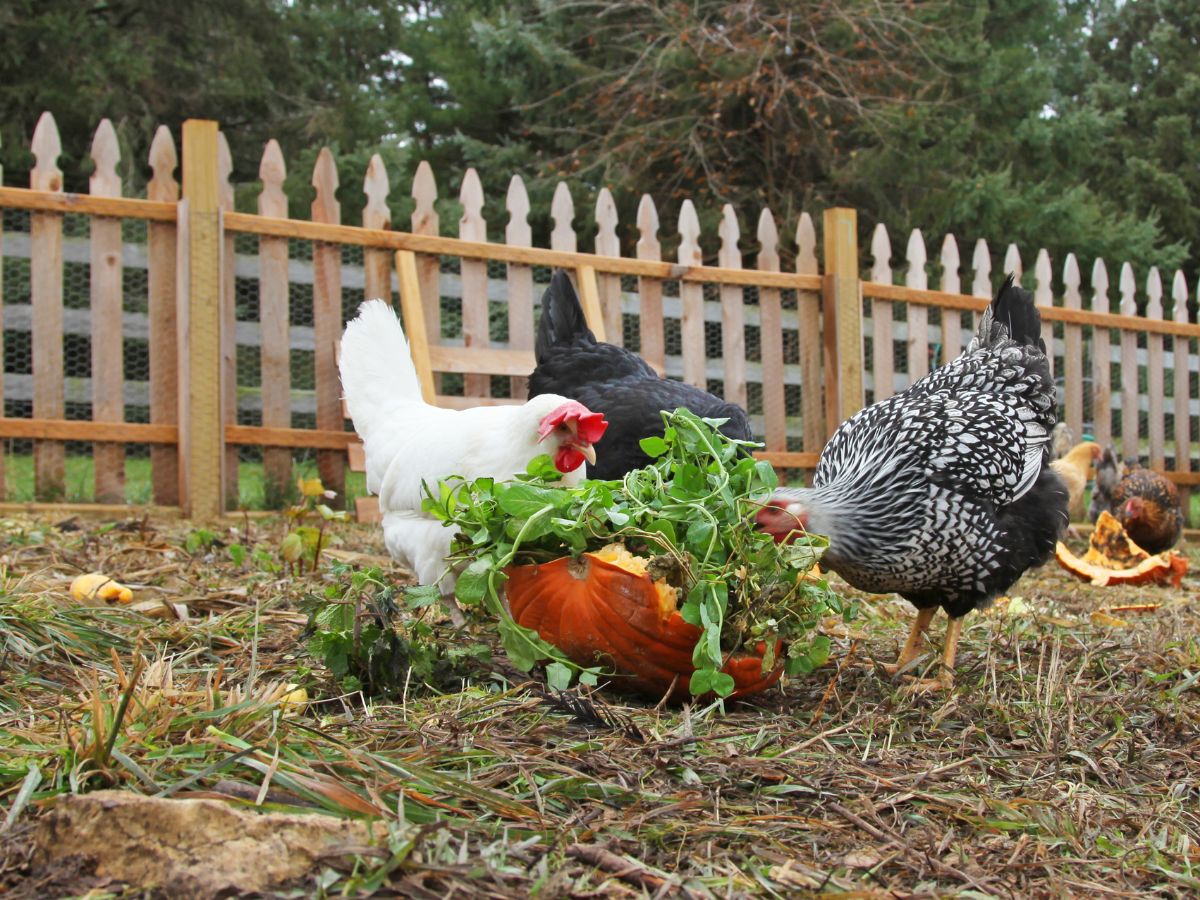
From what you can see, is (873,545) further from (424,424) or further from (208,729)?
(208,729)

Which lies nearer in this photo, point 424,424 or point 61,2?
point 424,424

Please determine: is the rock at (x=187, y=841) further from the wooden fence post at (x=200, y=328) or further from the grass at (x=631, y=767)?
the wooden fence post at (x=200, y=328)

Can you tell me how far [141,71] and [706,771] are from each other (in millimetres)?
12267

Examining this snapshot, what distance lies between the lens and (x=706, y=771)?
1.75 meters

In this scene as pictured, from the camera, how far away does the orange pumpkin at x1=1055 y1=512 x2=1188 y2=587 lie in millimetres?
5066

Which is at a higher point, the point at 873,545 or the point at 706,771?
the point at 873,545

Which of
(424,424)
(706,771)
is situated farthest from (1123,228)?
(706,771)

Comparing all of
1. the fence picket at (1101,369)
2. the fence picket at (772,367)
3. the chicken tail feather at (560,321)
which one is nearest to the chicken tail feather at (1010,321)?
the chicken tail feather at (560,321)

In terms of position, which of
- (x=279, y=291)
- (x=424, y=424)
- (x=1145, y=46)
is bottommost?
(x=424, y=424)

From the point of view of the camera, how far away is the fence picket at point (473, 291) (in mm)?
6109

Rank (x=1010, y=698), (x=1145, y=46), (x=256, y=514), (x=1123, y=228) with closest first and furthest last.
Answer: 1. (x=1010, y=698)
2. (x=256, y=514)
3. (x=1123, y=228)
4. (x=1145, y=46)

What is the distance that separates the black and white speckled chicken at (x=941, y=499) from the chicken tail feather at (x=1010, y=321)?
22 centimetres

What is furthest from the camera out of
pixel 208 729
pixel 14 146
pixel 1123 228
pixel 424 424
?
pixel 1123 228

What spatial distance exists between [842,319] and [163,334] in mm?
4042
